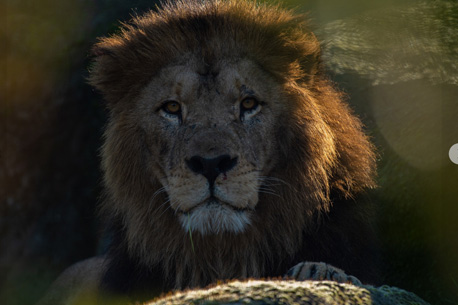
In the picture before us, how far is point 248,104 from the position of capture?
3.46 metres

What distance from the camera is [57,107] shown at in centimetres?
607

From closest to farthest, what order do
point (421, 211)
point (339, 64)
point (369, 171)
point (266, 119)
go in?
point (266, 119), point (369, 171), point (421, 211), point (339, 64)

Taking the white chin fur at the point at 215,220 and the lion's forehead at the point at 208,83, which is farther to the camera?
the lion's forehead at the point at 208,83

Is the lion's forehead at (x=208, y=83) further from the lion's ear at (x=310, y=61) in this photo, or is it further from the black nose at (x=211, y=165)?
the black nose at (x=211, y=165)

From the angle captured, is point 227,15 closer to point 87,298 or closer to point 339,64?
point 339,64

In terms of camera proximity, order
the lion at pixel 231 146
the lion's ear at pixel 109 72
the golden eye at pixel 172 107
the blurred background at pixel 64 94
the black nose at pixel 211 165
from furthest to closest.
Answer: the blurred background at pixel 64 94, the lion's ear at pixel 109 72, the golden eye at pixel 172 107, the lion at pixel 231 146, the black nose at pixel 211 165

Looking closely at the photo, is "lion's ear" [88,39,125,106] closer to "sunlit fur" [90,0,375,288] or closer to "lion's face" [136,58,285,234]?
"sunlit fur" [90,0,375,288]

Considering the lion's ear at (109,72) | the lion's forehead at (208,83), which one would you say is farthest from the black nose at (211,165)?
the lion's ear at (109,72)

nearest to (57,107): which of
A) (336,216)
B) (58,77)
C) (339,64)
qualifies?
(58,77)

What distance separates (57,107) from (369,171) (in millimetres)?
3384

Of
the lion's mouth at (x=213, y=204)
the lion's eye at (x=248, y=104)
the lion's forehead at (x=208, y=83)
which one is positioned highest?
the lion's forehead at (x=208, y=83)

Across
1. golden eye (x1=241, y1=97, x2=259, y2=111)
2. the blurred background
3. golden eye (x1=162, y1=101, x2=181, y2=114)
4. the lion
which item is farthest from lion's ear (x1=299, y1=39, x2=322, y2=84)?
the blurred background

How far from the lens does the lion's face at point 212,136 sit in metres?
3.13

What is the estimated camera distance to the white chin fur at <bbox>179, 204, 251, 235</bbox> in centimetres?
317
